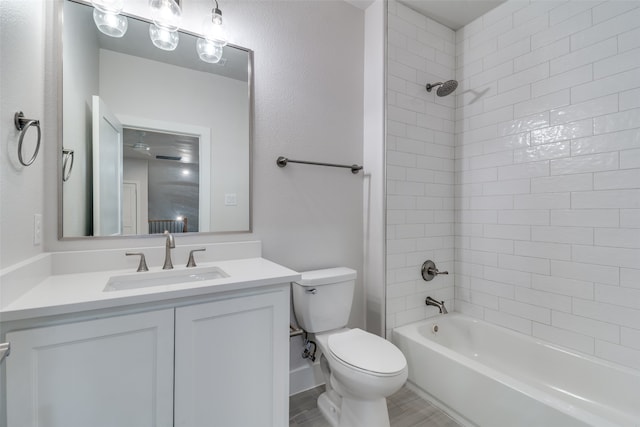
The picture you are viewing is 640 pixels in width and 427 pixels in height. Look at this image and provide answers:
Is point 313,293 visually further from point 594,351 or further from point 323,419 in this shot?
point 594,351

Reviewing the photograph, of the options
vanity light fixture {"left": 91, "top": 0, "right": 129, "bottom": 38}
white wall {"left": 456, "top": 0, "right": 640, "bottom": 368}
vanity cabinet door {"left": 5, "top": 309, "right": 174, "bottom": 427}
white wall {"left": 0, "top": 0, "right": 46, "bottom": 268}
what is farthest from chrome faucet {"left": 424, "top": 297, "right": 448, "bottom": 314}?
vanity light fixture {"left": 91, "top": 0, "right": 129, "bottom": 38}

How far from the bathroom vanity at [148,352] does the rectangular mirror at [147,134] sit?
1.07 ft

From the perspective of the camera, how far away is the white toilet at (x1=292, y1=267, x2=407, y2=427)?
1325 millimetres

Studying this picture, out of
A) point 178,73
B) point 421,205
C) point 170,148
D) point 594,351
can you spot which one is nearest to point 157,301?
point 170,148

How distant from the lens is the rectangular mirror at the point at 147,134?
1.30 meters

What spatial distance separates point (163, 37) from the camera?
1420 mm

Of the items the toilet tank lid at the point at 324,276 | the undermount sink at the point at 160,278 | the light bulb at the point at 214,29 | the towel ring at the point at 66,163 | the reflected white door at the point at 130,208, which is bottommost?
the toilet tank lid at the point at 324,276

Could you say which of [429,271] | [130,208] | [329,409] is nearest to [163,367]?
[130,208]

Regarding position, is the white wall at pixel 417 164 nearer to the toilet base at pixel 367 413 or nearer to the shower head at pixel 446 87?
the shower head at pixel 446 87

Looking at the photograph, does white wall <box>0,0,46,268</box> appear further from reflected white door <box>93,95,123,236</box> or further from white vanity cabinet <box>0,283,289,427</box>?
white vanity cabinet <box>0,283,289,427</box>

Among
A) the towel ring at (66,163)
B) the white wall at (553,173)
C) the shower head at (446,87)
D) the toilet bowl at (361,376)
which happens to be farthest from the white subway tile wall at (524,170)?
the towel ring at (66,163)

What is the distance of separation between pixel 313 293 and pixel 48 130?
4.76ft

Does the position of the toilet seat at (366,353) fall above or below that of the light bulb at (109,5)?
below

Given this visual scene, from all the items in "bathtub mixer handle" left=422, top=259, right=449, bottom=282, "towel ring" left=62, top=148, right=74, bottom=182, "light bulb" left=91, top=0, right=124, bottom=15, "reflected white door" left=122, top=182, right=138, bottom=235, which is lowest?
"bathtub mixer handle" left=422, top=259, right=449, bottom=282
